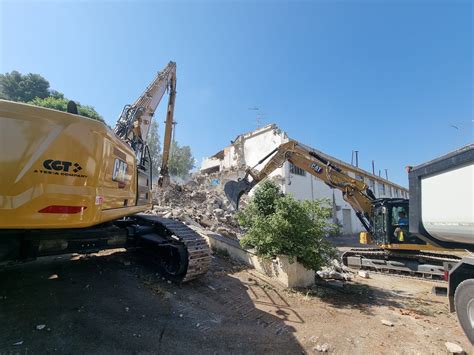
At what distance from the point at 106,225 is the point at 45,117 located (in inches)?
101

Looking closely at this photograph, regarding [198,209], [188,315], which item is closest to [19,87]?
[198,209]

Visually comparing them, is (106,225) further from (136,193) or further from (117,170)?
(117,170)

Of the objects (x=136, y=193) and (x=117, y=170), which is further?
(x=136, y=193)

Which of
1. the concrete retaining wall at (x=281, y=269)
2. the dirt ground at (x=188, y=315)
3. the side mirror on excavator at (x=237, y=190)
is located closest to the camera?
the dirt ground at (x=188, y=315)

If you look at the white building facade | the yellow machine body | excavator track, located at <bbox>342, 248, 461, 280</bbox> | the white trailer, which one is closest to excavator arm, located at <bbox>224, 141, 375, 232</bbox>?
excavator track, located at <bbox>342, 248, 461, 280</bbox>

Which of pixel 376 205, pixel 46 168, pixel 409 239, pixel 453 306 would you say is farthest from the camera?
pixel 376 205

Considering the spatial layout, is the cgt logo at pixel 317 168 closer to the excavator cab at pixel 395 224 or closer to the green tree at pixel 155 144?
the excavator cab at pixel 395 224

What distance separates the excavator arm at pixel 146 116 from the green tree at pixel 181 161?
92.2 ft

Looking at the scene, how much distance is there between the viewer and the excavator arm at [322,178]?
9.82 meters

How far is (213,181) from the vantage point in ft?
77.6

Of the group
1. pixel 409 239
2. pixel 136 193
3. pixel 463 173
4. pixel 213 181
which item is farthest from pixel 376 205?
pixel 213 181

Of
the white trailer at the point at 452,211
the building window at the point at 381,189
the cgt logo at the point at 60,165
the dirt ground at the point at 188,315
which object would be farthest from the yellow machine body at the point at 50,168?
the building window at the point at 381,189

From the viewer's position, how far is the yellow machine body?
274 cm

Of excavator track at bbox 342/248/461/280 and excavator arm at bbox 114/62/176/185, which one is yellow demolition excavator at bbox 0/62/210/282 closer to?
excavator arm at bbox 114/62/176/185
